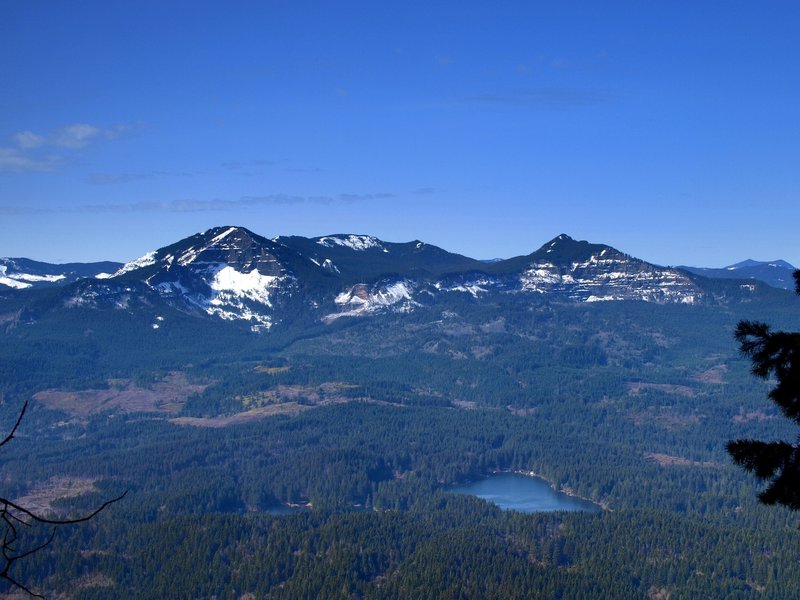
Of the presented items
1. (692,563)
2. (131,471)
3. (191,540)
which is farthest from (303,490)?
(692,563)

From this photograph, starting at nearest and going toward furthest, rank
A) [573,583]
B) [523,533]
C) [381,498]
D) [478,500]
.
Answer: [573,583] < [523,533] < [478,500] < [381,498]

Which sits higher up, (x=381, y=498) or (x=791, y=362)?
(x=791, y=362)

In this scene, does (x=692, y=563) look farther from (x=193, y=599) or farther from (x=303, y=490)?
(x=303, y=490)

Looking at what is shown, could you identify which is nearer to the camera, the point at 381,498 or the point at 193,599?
the point at 193,599

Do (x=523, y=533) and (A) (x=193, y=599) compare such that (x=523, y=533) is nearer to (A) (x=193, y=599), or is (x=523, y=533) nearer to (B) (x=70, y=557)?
(A) (x=193, y=599)

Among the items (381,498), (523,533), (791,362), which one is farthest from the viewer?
(381,498)

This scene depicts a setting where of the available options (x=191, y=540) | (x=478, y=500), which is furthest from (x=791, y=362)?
(x=478, y=500)
